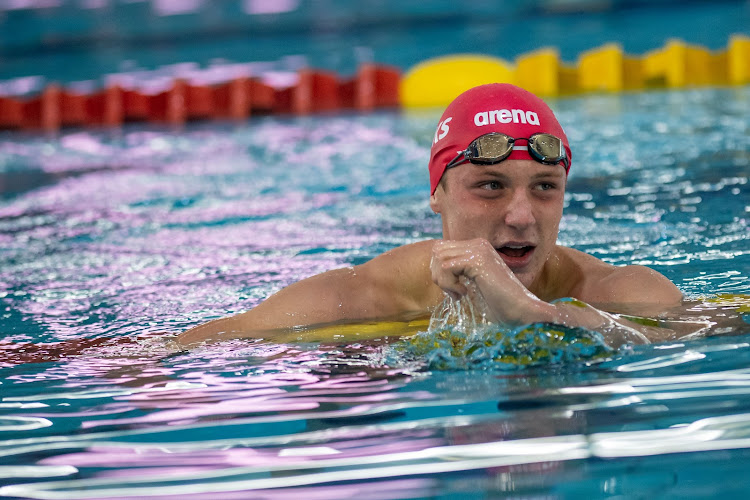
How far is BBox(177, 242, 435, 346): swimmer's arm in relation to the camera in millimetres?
2938

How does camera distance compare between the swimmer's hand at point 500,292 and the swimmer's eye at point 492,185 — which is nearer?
the swimmer's hand at point 500,292

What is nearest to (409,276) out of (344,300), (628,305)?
(344,300)

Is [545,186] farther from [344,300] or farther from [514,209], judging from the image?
[344,300]

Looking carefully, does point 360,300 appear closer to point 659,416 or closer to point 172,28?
point 659,416

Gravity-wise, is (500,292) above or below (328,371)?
above

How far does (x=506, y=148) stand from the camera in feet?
8.57

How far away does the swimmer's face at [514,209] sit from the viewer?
254 cm

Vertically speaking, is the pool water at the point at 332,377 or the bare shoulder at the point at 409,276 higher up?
the bare shoulder at the point at 409,276

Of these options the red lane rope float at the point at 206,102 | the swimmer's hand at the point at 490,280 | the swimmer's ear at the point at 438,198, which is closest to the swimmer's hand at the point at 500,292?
the swimmer's hand at the point at 490,280

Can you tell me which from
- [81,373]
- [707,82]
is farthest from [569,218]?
[707,82]

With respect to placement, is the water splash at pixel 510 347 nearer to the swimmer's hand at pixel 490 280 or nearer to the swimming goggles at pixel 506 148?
the swimmer's hand at pixel 490 280

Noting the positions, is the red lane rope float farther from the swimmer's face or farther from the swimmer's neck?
the swimmer's face

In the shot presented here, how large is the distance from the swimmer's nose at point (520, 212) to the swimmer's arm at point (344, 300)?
57 cm

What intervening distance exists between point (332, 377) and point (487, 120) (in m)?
0.94
